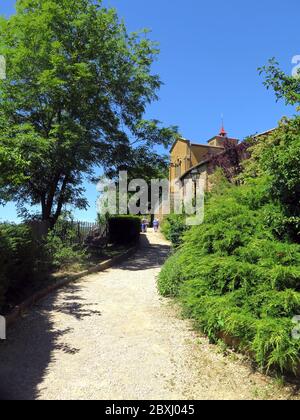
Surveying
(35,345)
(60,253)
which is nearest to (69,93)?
(60,253)

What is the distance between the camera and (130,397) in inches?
177

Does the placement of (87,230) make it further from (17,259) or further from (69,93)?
(17,259)

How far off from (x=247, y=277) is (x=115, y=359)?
7.16 feet

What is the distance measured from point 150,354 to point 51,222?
12205 mm

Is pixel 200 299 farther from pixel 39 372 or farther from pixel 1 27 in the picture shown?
pixel 1 27

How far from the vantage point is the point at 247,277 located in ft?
18.2

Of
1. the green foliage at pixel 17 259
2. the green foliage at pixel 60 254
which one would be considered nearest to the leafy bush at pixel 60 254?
the green foliage at pixel 60 254

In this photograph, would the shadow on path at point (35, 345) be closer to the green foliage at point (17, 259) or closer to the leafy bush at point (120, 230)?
the green foliage at point (17, 259)

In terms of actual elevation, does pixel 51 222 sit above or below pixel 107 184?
below

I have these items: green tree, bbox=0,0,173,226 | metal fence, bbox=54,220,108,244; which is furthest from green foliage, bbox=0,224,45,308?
metal fence, bbox=54,220,108,244

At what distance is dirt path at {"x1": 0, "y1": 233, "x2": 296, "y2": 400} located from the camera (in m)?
4.63

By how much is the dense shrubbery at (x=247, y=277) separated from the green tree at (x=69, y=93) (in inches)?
341

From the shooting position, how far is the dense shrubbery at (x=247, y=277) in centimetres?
477
